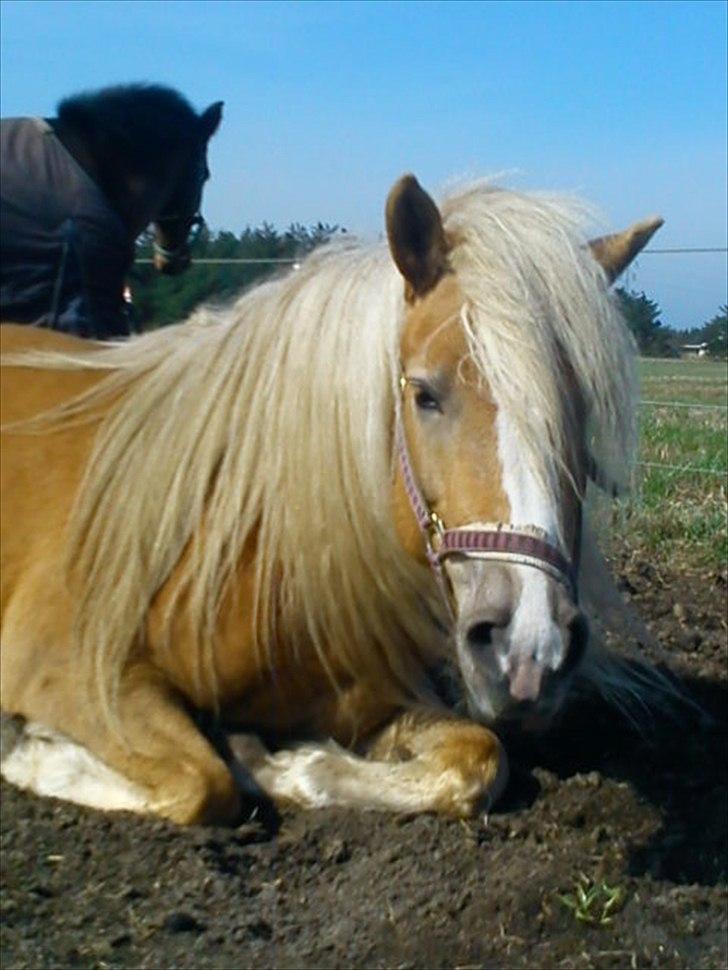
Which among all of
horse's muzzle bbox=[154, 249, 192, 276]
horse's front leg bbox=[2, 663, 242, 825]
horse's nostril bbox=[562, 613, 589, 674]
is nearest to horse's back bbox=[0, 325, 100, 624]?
horse's front leg bbox=[2, 663, 242, 825]

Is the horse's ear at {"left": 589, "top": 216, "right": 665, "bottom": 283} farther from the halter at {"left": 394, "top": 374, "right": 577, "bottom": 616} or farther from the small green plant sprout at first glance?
the small green plant sprout

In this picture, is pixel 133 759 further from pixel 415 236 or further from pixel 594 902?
pixel 415 236

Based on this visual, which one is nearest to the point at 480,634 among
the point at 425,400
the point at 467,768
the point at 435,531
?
the point at 435,531

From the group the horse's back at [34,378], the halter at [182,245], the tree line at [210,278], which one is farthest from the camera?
the tree line at [210,278]

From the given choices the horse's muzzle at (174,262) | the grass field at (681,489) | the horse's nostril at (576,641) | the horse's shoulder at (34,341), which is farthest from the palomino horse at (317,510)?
the horse's muzzle at (174,262)

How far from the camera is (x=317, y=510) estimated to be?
3541mm

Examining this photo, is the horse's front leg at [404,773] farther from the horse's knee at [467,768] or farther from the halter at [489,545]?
the halter at [489,545]

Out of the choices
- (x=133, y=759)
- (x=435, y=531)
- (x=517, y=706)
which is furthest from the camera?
(x=133, y=759)

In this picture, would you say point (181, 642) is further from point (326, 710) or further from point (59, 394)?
point (59, 394)

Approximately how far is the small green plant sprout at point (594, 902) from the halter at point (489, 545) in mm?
600

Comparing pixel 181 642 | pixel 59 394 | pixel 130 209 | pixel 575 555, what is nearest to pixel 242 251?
pixel 130 209

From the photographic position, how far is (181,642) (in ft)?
12.0

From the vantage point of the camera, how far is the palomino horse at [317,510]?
3102mm

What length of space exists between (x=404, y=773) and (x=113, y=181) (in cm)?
257
